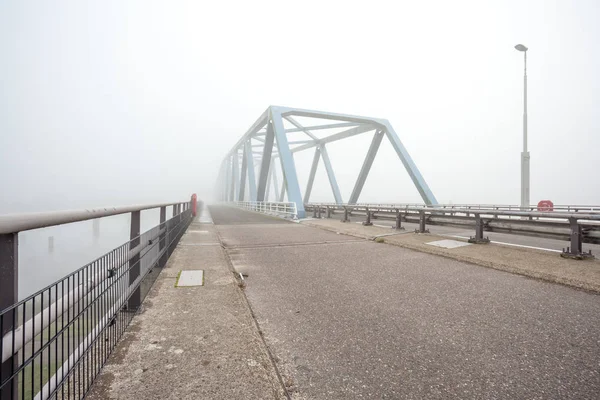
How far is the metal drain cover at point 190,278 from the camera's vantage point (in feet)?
12.9

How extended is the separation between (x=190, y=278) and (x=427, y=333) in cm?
313

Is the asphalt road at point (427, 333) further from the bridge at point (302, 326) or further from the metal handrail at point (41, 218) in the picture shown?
the metal handrail at point (41, 218)

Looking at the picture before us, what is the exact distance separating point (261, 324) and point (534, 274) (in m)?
4.11

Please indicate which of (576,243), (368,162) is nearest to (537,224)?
(576,243)

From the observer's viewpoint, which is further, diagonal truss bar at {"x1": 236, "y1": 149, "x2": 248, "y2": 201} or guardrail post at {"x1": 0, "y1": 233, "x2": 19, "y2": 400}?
diagonal truss bar at {"x1": 236, "y1": 149, "x2": 248, "y2": 201}

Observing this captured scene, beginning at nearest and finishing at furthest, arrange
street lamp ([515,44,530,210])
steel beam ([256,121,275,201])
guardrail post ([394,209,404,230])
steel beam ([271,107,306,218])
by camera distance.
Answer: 1. guardrail post ([394,209,404,230])
2. street lamp ([515,44,530,210])
3. steel beam ([271,107,306,218])
4. steel beam ([256,121,275,201])

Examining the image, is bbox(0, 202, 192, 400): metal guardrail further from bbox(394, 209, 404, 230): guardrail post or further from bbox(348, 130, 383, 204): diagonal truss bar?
bbox(348, 130, 383, 204): diagonal truss bar

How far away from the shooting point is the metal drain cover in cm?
394

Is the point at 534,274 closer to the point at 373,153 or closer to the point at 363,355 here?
the point at 363,355

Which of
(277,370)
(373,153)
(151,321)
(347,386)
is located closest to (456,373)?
(347,386)

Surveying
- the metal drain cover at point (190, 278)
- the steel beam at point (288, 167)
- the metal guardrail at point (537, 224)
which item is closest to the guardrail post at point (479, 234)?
the metal guardrail at point (537, 224)

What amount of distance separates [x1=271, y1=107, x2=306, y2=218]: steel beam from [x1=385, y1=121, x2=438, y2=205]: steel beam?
9.36m

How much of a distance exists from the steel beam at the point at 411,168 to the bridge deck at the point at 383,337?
1834 cm

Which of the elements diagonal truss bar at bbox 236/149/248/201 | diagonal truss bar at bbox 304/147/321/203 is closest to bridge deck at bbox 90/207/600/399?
diagonal truss bar at bbox 304/147/321/203
